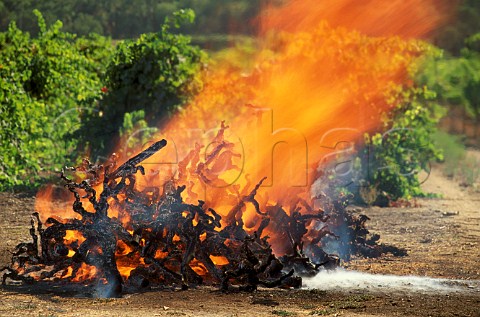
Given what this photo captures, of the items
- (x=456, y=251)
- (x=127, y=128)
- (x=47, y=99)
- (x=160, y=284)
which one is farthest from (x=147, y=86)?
(x=160, y=284)

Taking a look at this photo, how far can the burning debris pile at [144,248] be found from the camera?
8.40 m

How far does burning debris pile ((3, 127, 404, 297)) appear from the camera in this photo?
8.40 meters

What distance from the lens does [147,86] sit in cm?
1678

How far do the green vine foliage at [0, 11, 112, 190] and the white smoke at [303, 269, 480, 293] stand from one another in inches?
296

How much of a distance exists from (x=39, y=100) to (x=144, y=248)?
971 centimetres

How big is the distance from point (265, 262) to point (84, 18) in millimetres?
28972

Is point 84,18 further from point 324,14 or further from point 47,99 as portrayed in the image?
point 324,14

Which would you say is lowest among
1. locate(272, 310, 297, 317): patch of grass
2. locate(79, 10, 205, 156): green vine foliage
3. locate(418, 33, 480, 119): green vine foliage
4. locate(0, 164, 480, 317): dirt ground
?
locate(272, 310, 297, 317): patch of grass

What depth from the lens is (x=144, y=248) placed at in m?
8.52

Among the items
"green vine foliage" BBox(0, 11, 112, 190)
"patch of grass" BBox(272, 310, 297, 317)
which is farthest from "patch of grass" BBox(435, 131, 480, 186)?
"patch of grass" BBox(272, 310, 297, 317)

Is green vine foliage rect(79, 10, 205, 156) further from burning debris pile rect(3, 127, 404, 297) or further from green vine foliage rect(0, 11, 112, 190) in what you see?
burning debris pile rect(3, 127, 404, 297)

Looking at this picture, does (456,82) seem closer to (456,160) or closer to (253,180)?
(456,160)

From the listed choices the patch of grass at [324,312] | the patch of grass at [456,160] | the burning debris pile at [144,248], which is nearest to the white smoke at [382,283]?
the burning debris pile at [144,248]

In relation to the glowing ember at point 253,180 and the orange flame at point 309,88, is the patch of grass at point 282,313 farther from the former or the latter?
the orange flame at point 309,88
